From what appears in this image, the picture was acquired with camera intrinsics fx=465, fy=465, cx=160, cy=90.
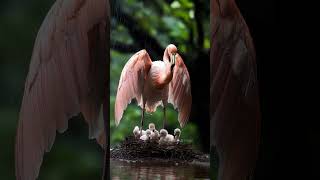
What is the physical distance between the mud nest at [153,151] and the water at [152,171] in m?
0.03

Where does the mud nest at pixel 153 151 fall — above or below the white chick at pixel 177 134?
below

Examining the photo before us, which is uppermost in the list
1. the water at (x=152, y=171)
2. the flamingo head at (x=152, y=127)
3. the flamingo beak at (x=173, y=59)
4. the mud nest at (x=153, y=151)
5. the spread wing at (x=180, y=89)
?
the flamingo beak at (x=173, y=59)

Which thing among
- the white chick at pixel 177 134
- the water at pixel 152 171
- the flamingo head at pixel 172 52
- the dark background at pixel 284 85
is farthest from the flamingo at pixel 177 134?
the dark background at pixel 284 85

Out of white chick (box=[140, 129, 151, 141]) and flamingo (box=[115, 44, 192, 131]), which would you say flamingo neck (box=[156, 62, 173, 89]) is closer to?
flamingo (box=[115, 44, 192, 131])

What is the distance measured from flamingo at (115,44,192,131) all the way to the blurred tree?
2 cm

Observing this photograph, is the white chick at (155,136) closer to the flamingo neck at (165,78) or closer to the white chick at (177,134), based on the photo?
the white chick at (177,134)

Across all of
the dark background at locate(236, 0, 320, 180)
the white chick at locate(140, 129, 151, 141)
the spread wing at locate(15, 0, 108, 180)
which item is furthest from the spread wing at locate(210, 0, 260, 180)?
the spread wing at locate(15, 0, 108, 180)

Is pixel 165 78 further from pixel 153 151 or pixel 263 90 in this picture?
pixel 263 90

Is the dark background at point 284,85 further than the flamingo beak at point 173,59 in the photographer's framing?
Yes

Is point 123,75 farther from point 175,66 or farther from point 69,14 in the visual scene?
point 69,14

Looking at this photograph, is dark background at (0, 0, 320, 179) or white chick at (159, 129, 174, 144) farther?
dark background at (0, 0, 320, 179)

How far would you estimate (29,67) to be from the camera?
1923 millimetres

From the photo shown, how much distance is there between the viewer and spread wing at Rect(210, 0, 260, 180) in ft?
6.15

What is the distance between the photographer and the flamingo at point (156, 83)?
1.82 meters
